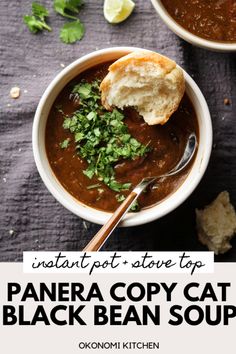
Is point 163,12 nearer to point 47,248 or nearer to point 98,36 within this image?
point 98,36

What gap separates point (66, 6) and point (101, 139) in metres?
0.72

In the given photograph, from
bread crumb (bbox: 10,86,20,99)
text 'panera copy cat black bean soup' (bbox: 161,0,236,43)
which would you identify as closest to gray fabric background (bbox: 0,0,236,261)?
bread crumb (bbox: 10,86,20,99)

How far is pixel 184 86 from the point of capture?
260 centimetres

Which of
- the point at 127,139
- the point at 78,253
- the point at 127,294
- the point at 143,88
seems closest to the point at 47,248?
the point at 78,253

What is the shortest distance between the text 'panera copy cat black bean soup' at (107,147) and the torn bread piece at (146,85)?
0.06m

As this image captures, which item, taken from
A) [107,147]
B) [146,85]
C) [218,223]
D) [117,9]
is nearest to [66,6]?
[117,9]

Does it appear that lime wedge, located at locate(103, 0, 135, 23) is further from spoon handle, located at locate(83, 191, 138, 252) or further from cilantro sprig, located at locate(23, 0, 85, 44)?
spoon handle, located at locate(83, 191, 138, 252)

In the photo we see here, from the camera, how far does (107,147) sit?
267cm

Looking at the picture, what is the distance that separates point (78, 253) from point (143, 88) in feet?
2.65

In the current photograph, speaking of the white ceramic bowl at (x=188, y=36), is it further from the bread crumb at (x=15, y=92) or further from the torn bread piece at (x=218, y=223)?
the bread crumb at (x=15, y=92)

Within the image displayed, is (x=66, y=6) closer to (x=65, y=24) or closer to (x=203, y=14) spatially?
(x=65, y=24)

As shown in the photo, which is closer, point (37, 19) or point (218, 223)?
point (218, 223)

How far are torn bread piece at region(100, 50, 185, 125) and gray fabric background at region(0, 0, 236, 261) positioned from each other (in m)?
0.34

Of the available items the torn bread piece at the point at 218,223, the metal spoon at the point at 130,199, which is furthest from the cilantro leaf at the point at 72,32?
the torn bread piece at the point at 218,223
